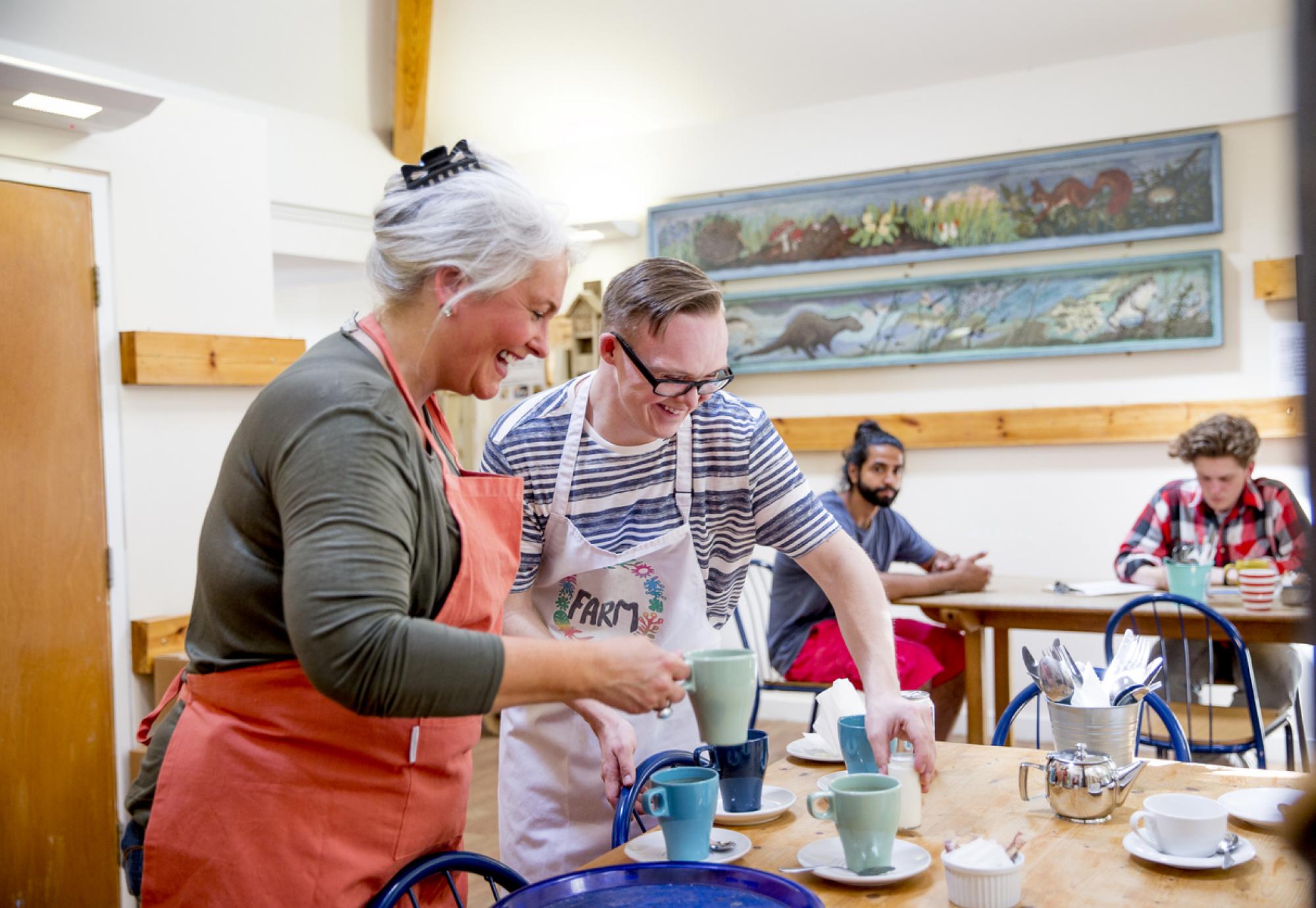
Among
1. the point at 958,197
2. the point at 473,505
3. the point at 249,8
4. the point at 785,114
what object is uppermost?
the point at 249,8

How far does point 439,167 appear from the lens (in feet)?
4.03

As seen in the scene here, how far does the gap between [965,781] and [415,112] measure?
482 cm

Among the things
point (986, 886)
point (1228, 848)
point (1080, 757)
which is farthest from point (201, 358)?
point (1228, 848)

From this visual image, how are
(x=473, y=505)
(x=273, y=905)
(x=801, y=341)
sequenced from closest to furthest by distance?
(x=273, y=905), (x=473, y=505), (x=801, y=341)

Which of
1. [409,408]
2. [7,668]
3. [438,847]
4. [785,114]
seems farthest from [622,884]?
[785,114]

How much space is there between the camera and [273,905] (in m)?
1.21

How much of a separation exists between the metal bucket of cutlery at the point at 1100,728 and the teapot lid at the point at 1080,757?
0.07 metres

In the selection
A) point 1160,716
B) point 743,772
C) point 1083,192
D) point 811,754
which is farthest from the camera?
point 1083,192

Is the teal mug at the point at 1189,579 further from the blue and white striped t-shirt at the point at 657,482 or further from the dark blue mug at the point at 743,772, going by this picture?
the dark blue mug at the point at 743,772

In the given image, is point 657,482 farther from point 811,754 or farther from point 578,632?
point 811,754

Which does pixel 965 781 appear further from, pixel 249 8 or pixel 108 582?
pixel 249 8

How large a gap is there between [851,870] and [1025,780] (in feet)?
1.38

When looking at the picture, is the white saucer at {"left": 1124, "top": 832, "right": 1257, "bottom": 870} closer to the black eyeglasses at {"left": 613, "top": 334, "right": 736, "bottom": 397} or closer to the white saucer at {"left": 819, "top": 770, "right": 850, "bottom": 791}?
the white saucer at {"left": 819, "top": 770, "right": 850, "bottom": 791}

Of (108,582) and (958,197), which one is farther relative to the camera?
(958,197)
